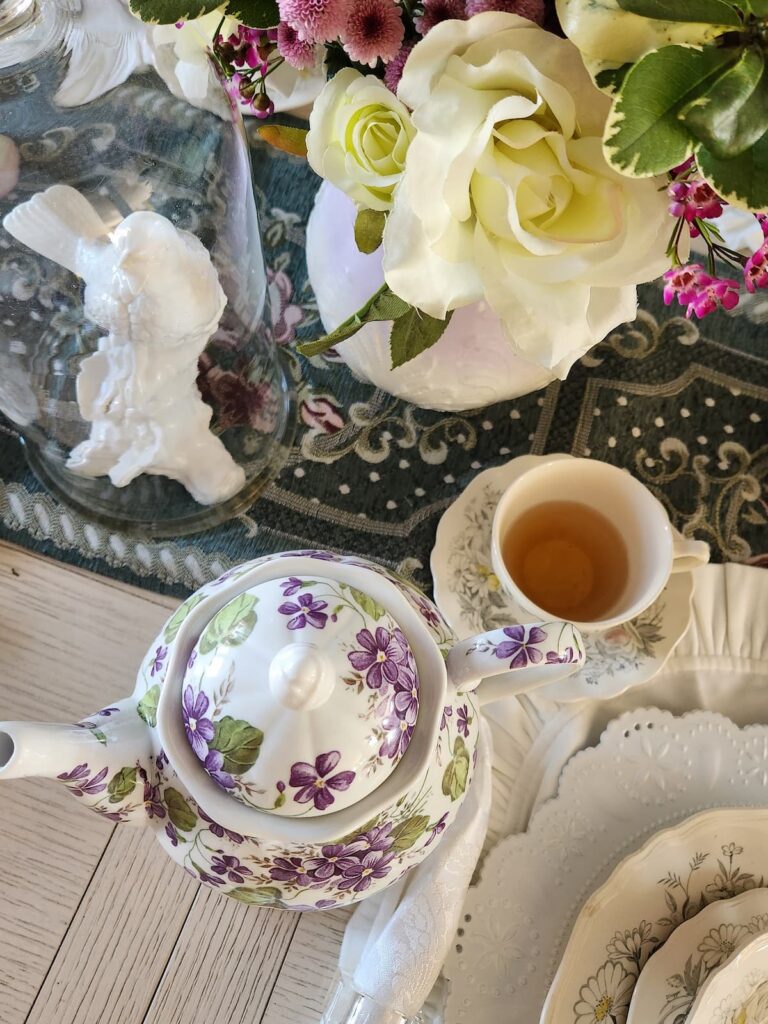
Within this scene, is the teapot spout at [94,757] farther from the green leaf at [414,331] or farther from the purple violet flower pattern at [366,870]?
the green leaf at [414,331]

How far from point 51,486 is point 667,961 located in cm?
51

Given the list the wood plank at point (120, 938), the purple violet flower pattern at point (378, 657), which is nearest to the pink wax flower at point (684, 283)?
the purple violet flower pattern at point (378, 657)

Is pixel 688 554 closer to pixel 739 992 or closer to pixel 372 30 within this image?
pixel 739 992

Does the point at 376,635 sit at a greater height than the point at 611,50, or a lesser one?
lesser

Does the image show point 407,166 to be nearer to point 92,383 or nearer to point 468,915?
point 92,383

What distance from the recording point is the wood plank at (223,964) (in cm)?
51

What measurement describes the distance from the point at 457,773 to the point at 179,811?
135 mm

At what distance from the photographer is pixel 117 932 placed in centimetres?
52

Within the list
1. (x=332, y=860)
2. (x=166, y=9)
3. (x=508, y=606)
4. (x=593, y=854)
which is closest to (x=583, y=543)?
(x=508, y=606)

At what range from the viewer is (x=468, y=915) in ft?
1.69

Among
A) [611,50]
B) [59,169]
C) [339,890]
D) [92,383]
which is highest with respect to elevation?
[611,50]

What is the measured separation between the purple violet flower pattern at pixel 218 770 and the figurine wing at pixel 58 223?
0.97ft

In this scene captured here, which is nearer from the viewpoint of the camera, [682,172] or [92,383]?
[682,172]

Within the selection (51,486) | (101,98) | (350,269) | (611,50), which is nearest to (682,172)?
(611,50)
